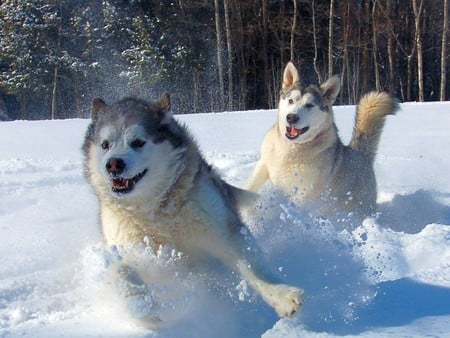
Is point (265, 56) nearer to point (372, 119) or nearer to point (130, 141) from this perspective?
point (372, 119)

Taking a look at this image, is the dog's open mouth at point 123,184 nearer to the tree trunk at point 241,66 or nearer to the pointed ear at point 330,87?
the pointed ear at point 330,87

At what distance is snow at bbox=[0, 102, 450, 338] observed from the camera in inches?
95.0

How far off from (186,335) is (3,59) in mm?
23006

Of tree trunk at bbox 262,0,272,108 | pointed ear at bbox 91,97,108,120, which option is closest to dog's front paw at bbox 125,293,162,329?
pointed ear at bbox 91,97,108,120

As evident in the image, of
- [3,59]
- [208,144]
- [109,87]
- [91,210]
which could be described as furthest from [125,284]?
[3,59]

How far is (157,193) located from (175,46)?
65.5ft

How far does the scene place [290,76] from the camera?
5.45 meters

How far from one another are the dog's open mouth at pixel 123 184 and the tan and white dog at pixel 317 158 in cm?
211

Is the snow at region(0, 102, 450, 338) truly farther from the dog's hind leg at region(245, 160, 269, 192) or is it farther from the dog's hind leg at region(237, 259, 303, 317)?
the dog's hind leg at region(245, 160, 269, 192)

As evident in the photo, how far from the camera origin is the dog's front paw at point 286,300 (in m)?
2.38

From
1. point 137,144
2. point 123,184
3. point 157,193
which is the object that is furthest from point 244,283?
point 137,144

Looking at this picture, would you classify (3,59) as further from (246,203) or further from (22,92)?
(246,203)

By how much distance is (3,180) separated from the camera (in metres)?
6.11

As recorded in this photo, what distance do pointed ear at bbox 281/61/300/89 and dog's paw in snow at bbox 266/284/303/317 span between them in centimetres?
314
